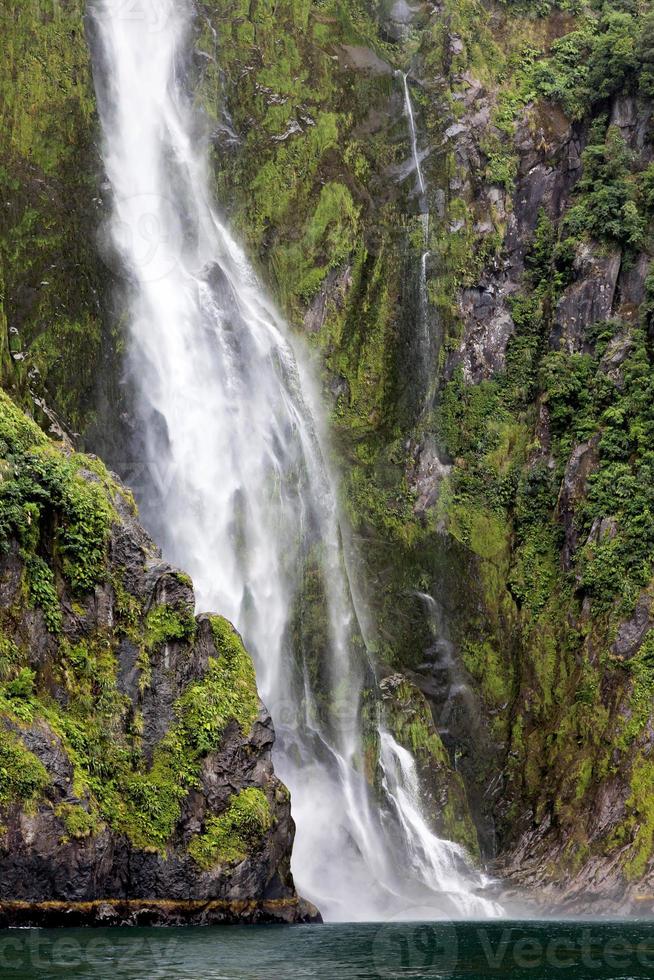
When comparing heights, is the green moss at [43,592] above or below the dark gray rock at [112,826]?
above

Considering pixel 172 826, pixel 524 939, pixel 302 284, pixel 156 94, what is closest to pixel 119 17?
pixel 156 94

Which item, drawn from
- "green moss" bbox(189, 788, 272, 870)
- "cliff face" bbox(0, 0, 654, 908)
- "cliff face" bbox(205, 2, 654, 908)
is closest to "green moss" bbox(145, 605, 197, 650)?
"green moss" bbox(189, 788, 272, 870)

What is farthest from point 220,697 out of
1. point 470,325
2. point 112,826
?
point 470,325

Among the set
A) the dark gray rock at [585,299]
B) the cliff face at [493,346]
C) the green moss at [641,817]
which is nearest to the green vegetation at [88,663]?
the cliff face at [493,346]

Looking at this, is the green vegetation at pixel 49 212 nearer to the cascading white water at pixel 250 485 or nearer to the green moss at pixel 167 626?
the cascading white water at pixel 250 485

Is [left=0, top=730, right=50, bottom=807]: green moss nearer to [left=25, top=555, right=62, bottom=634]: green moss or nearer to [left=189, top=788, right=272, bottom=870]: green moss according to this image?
[left=25, top=555, right=62, bottom=634]: green moss

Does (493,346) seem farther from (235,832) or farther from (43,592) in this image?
(235,832)

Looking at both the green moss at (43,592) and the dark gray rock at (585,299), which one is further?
the dark gray rock at (585,299)

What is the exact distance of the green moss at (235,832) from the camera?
2302 centimetres

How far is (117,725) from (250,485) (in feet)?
33.4

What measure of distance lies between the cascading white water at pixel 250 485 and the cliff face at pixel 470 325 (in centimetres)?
126

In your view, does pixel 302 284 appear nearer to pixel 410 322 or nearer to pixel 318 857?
pixel 410 322

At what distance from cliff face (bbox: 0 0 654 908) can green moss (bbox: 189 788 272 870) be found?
27.4 feet

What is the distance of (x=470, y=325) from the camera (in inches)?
1489
